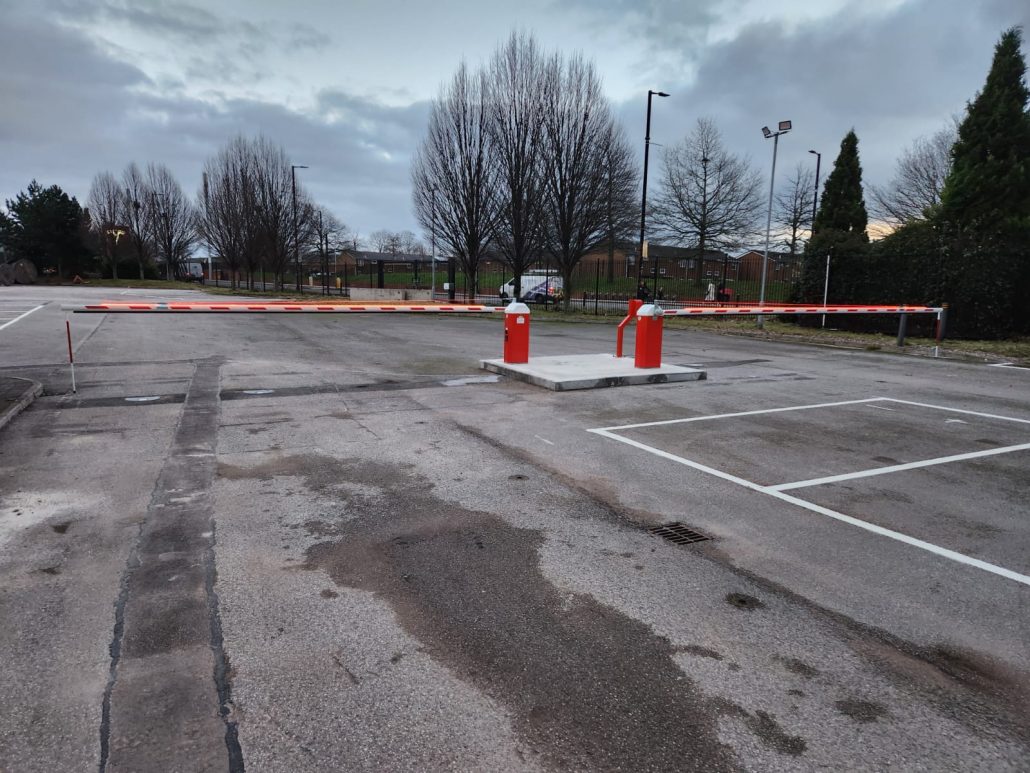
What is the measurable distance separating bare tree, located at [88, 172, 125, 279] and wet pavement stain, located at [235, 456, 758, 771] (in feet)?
249

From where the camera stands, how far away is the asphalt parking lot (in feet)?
8.40

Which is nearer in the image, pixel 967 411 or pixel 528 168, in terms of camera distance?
pixel 967 411

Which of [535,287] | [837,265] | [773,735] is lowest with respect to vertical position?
[773,735]

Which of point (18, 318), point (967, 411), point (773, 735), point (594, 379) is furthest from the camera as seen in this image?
point (18, 318)

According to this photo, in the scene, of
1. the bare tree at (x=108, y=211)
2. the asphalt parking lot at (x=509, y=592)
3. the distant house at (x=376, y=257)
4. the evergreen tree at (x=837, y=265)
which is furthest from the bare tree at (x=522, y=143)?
the bare tree at (x=108, y=211)

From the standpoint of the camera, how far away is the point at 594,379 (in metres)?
10.3

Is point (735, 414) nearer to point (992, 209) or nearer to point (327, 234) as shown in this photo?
point (992, 209)

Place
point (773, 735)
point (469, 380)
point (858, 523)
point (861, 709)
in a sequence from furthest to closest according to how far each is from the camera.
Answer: point (469, 380)
point (858, 523)
point (861, 709)
point (773, 735)

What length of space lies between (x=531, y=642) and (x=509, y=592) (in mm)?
518

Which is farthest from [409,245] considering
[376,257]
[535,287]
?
[535,287]

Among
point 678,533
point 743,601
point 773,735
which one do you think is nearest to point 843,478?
point 678,533

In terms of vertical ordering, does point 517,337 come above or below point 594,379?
above

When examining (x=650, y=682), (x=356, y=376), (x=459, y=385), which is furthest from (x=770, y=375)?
(x=650, y=682)

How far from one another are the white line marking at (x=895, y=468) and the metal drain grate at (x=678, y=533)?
1.26 m
